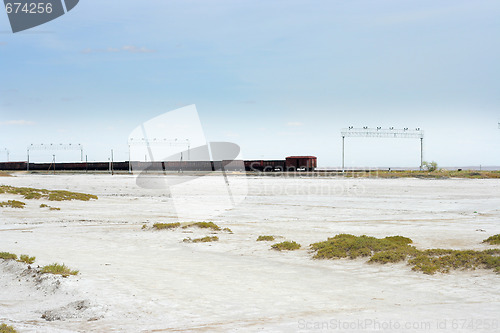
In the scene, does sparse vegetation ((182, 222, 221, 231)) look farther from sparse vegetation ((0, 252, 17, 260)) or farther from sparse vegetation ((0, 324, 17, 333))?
sparse vegetation ((0, 324, 17, 333))

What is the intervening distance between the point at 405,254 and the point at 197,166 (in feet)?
372

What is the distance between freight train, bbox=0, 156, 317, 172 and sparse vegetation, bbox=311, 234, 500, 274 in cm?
9758

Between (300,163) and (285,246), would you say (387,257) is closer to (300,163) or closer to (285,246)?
(285,246)

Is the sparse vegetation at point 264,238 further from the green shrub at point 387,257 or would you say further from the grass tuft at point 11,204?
the grass tuft at point 11,204

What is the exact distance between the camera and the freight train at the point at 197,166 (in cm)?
11650

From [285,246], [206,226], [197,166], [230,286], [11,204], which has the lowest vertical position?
[230,286]

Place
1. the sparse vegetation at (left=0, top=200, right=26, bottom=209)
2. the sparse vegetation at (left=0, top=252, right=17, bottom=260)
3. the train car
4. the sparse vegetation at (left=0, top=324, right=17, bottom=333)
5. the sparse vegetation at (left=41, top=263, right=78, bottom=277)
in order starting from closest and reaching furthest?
1. the sparse vegetation at (left=0, top=324, right=17, bottom=333)
2. the sparse vegetation at (left=41, top=263, right=78, bottom=277)
3. the sparse vegetation at (left=0, top=252, right=17, bottom=260)
4. the sparse vegetation at (left=0, top=200, right=26, bottom=209)
5. the train car

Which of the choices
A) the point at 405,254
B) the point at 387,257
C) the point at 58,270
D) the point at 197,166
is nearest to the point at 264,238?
the point at 387,257

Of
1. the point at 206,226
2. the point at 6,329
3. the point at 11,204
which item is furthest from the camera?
the point at 11,204

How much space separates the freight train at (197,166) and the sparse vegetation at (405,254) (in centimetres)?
9758

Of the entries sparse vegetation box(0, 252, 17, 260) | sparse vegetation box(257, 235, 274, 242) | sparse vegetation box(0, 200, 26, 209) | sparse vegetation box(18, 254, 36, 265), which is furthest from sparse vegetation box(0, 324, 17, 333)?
sparse vegetation box(0, 200, 26, 209)

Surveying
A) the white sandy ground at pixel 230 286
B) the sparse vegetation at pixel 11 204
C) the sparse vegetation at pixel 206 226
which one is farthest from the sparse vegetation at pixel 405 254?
the sparse vegetation at pixel 11 204

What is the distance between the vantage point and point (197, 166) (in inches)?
5012

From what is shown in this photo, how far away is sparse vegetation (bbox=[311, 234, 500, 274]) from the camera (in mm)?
13891
